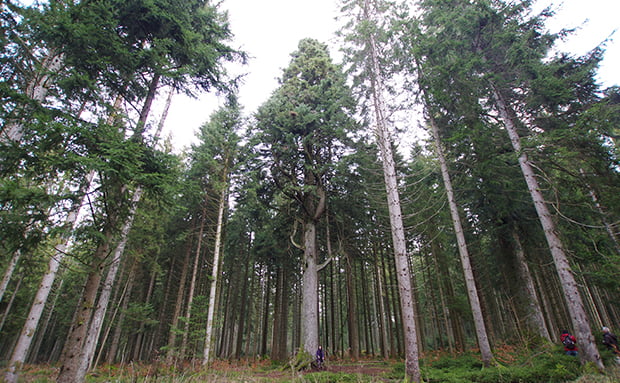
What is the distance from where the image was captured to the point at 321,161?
12492mm

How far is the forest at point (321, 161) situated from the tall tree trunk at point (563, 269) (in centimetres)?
5

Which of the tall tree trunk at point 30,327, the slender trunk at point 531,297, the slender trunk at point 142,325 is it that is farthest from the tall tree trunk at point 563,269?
the slender trunk at point 142,325

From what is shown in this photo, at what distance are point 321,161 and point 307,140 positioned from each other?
1277 mm

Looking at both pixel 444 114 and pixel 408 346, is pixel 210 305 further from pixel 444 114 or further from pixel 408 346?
pixel 444 114

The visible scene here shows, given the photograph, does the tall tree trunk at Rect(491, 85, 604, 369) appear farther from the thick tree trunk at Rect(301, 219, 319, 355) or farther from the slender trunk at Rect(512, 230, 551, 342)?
the thick tree trunk at Rect(301, 219, 319, 355)

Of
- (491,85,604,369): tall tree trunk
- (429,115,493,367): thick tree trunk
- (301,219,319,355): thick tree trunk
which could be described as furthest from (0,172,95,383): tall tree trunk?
(491,85,604,369): tall tree trunk

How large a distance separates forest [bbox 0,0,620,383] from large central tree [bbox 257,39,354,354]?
99 millimetres

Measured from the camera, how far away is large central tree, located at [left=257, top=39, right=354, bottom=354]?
11281 millimetres

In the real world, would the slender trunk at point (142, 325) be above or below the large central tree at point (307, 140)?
below

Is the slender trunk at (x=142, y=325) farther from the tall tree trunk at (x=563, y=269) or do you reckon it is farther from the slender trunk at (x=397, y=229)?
the tall tree trunk at (x=563, y=269)

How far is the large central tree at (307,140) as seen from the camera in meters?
11.3

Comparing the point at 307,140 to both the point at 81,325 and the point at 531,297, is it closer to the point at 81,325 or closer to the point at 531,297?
the point at 81,325

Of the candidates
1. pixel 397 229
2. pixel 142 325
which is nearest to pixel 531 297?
pixel 397 229

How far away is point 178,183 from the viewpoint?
5.83 meters
